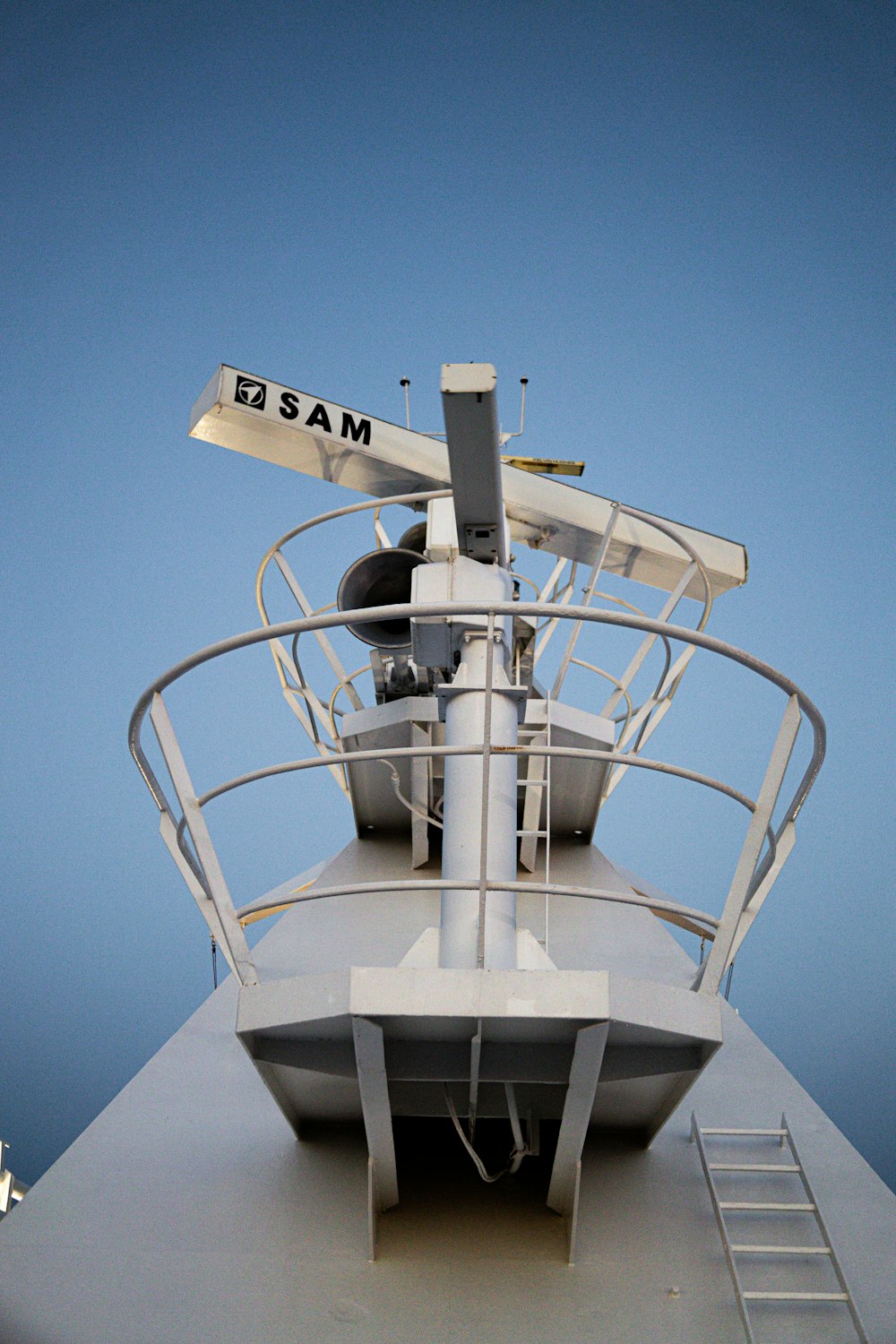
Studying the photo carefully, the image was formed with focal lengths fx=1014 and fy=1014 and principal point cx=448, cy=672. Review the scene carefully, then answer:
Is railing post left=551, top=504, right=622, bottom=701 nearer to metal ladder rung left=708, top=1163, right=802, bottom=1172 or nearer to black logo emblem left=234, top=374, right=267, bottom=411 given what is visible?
black logo emblem left=234, top=374, right=267, bottom=411

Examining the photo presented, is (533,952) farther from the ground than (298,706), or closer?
closer

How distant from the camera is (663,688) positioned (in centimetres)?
1009

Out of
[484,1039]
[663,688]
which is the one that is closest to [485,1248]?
[484,1039]

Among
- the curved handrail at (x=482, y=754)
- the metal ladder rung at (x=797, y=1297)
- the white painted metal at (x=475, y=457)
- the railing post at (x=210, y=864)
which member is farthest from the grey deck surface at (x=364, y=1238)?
the white painted metal at (x=475, y=457)

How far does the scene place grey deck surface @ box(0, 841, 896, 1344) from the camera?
14.9 feet

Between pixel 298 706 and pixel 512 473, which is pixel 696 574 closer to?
pixel 512 473

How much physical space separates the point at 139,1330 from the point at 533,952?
95.9 inches

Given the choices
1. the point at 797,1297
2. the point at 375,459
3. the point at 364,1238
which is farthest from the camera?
the point at 375,459

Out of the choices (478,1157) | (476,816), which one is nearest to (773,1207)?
(478,1157)

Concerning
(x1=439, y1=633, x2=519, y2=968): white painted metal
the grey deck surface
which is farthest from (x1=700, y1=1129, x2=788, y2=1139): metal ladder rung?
(x1=439, y1=633, x2=519, y2=968): white painted metal

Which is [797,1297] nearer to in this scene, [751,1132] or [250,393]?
[751,1132]

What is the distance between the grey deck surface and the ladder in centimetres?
8

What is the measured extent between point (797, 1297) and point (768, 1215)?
0.73 metres

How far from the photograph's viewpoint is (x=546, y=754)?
4.50 m
